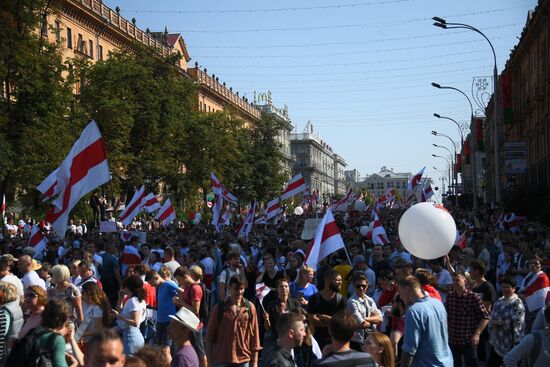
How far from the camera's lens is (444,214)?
9141 millimetres

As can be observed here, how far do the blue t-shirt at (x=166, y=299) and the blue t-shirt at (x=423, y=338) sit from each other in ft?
14.0

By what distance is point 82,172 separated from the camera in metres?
13.6

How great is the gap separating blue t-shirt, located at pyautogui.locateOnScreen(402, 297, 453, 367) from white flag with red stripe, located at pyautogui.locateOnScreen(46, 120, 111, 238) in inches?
288

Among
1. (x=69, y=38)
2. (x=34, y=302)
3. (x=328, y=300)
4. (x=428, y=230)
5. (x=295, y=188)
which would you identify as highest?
(x=69, y=38)

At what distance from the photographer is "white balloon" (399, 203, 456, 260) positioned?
29.6 feet

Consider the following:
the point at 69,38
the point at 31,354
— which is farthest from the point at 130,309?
the point at 69,38

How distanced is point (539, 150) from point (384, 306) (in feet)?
150

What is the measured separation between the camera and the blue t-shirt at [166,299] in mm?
10711

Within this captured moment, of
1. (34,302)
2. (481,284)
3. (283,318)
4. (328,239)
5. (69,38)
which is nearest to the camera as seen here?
(283,318)

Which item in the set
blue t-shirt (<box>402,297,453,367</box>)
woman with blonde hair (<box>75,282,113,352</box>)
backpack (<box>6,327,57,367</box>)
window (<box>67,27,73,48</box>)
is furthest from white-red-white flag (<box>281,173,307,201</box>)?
window (<box>67,27,73,48</box>)

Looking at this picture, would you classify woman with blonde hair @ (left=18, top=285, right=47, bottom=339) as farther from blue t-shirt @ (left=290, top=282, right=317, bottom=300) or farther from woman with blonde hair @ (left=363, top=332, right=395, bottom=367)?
blue t-shirt @ (left=290, top=282, right=317, bottom=300)

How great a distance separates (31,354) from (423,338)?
9.74 ft

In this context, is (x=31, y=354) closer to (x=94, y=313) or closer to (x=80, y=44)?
(x=94, y=313)

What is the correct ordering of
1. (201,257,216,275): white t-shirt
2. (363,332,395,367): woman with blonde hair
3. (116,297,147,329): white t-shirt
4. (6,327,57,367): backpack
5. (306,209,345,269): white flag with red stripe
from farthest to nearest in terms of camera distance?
(201,257,216,275): white t-shirt, (306,209,345,269): white flag with red stripe, (116,297,147,329): white t-shirt, (6,327,57,367): backpack, (363,332,395,367): woman with blonde hair
